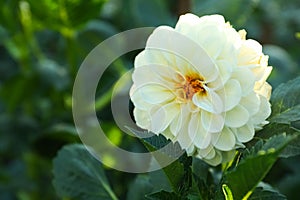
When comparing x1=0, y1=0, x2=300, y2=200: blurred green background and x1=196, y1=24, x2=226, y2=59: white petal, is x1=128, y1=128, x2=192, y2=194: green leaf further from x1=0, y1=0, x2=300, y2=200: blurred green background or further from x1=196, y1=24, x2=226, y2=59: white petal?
x1=0, y1=0, x2=300, y2=200: blurred green background

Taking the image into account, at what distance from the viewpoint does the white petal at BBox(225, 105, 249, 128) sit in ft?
2.29

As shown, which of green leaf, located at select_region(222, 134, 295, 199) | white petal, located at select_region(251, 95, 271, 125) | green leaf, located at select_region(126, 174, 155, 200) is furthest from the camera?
green leaf, located at select_region(126, 174, 155, 200)

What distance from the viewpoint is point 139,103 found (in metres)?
0.74

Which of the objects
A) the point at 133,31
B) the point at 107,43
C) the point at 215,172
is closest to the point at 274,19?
the point at 133,31

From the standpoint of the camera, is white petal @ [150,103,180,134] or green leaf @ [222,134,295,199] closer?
green leaf @ [222,134,295,199]

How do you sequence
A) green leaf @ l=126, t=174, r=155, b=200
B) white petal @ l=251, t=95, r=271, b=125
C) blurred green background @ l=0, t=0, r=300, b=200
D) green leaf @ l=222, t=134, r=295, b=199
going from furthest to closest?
blurred green background @ l=0, t=0, r=300, b=200
green leaf @ l=126, t=174, r=155, b=200
white petal @ l=251, t=95, r=271, b=125
green leaf @ l=222, t=134, r=295, b=199

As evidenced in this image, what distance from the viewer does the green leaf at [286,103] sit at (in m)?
0.76

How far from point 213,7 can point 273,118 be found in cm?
58

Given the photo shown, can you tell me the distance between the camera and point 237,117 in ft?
2.31

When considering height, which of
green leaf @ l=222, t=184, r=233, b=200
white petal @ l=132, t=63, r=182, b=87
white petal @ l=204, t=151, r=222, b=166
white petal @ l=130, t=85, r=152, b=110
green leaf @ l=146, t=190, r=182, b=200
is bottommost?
green leaf @ l=222, t=184, r=233, b=200

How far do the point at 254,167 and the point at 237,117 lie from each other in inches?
Answer: 3.4

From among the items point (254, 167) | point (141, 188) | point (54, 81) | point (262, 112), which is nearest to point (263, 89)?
point (262, 112)

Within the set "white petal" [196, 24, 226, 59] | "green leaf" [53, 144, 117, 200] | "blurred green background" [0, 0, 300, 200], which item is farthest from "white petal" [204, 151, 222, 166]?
"blurred green background" [0, 0, 300, 200]

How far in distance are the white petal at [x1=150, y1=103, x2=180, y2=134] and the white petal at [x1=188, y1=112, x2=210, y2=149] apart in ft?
0.07
